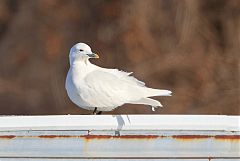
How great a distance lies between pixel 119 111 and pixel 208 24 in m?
1.95

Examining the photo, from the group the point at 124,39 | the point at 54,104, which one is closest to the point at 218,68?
the point at 124,39

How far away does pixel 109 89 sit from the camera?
13.5ft

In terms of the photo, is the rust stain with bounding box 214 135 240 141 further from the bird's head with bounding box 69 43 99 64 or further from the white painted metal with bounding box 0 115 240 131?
the bird's head with bounding box 69 43 99 64

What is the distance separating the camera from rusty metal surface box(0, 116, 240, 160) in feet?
9.53

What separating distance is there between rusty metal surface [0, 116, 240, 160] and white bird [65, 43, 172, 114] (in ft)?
3.66

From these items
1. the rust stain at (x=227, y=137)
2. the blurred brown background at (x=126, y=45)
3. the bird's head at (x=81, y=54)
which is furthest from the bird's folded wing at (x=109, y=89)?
the blurred brown background at (x=126, y=45)

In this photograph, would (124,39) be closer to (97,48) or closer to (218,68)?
(97,48)

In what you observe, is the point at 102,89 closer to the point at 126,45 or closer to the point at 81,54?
the point at 81,54

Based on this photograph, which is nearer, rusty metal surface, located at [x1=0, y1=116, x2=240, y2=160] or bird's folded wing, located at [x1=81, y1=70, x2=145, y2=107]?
rusty metal surface, located at [x1=0, y1=116, x2=240, y2=160]

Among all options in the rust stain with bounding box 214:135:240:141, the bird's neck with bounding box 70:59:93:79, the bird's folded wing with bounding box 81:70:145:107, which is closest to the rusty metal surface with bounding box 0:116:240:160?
the rust stain with bounding box 214:135:240:141
